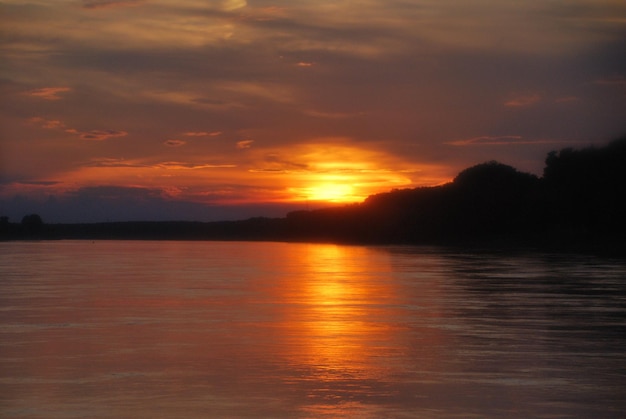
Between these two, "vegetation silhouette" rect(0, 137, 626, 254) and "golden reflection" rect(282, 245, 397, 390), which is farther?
"vegetation silhouette" rect(0, 137, 626, 254)

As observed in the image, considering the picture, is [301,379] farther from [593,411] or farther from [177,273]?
[177,273]

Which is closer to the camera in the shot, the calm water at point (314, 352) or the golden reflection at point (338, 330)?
the calm water at point (314, 352)

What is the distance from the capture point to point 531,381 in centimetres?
1445

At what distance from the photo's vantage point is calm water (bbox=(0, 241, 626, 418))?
1284 cm

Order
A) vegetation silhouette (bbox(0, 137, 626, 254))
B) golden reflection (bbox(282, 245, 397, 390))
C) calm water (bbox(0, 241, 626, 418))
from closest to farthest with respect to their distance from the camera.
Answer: calm water (bbox(0, 241, 626, 418)) → golden reflection (bbox(282, 245, 397, 390)) → vegetation silhouette (bbox(0, 137, 626, 254))

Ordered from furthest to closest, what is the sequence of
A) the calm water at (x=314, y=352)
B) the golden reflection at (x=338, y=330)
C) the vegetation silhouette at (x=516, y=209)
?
the vegetation silhouette at (x=516, y=209) < the golden reflection at (x=338, y=330) < the calm water at (x=314, y=352)

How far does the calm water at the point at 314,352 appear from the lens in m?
12.8

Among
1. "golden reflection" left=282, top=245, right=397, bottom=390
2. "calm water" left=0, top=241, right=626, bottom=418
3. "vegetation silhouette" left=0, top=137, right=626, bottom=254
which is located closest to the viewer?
"calm water" left=0, top=241, right=626, bottom=418

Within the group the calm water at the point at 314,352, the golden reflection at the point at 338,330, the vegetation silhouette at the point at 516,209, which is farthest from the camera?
the vegetation silhouette at the point at 516,209

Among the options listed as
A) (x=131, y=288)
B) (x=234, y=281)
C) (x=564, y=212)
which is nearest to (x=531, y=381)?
(x=131, y=288)

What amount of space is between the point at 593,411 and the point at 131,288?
2394 centimetres

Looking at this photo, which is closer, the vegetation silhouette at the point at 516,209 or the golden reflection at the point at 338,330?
the golden reflection at the point at 338,330

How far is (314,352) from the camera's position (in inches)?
687

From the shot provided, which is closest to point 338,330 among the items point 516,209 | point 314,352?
point 314,352
